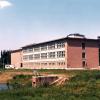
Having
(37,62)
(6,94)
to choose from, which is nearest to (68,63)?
(37,62)

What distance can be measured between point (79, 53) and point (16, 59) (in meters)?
57.0

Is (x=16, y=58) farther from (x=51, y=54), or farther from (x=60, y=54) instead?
(x=60, y=54)

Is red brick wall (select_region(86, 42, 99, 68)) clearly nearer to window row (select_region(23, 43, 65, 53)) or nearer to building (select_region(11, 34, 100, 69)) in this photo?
building (select_region(11, 34, 100, 69))

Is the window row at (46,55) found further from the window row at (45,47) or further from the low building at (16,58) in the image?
the low building at (16,58)

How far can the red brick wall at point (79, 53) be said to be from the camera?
90.9m

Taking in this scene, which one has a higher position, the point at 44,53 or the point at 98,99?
the point at 44,53

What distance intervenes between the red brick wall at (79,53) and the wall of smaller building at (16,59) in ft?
157

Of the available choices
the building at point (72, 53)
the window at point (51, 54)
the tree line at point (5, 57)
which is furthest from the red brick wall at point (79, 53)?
the tree line at point (5, 57)

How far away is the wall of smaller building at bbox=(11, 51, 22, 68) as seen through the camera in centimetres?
13907

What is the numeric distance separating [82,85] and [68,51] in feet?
173

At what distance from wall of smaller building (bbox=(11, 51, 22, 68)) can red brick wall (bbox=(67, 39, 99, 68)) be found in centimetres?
4784

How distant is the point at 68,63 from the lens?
90.8 m

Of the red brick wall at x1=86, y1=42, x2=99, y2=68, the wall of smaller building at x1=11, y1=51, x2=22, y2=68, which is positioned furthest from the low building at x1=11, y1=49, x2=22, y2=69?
the red brick wall at x1=86, y1=42, x2=99, y2=68

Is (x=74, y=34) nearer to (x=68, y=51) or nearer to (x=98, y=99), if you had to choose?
(x=68, y=51)
